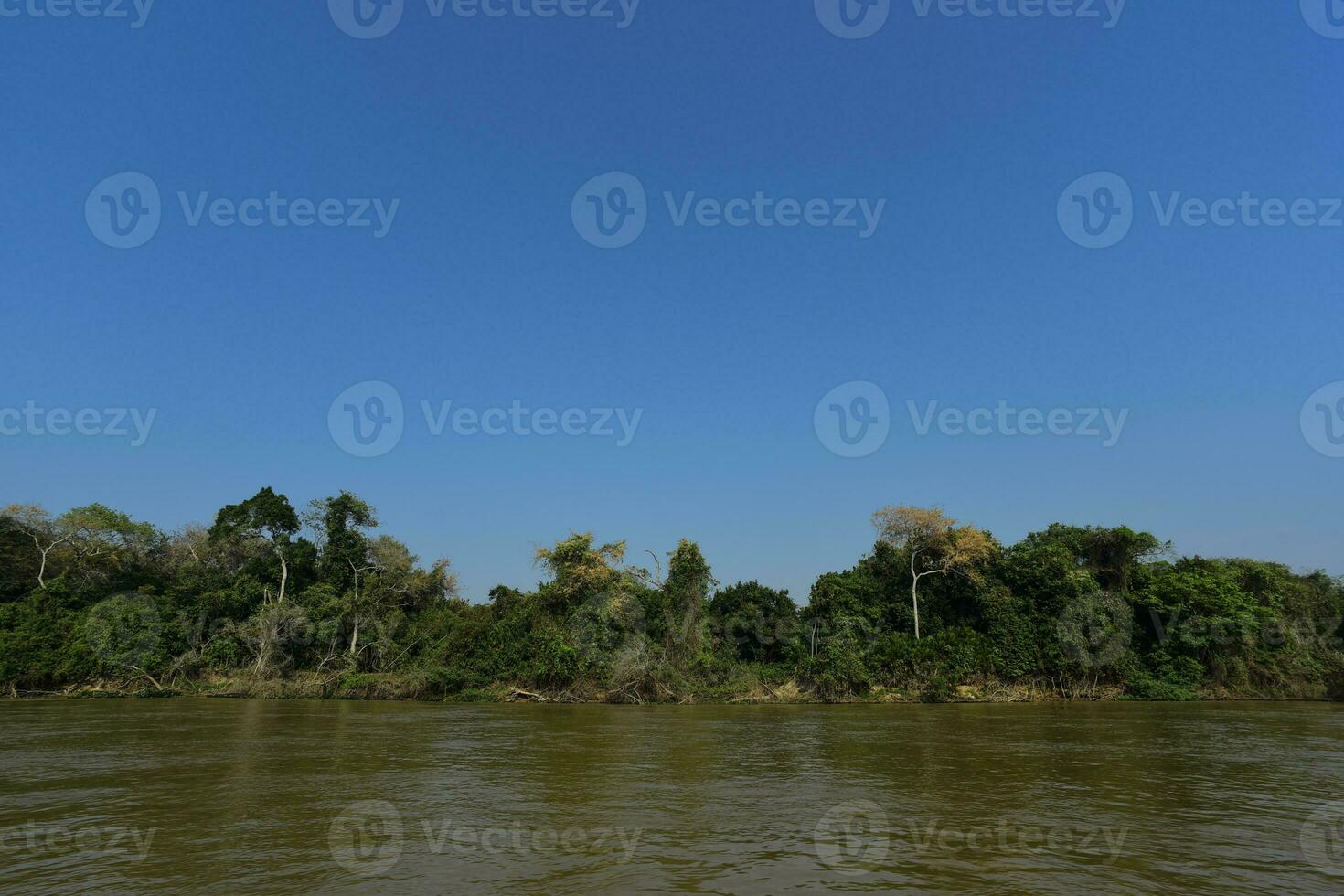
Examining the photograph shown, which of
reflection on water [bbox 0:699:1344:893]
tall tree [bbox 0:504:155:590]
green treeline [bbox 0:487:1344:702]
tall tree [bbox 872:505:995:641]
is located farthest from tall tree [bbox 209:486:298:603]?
tall tree [bbox 872:505:995:641]

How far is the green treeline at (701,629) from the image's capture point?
125 ft

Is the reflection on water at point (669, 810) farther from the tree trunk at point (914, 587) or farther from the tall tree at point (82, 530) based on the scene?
the tall tree at point (82, 530)

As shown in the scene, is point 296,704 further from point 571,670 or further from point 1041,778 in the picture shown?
point 1041,778

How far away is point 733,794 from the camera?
42.9 ft

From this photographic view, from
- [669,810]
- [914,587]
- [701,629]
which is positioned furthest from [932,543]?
[669,810]

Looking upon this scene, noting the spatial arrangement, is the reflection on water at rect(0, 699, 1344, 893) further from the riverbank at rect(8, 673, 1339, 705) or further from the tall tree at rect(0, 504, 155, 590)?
the tall tree at rect(0, 504, 155, 590)

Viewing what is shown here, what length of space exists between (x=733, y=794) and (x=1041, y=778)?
6.49m

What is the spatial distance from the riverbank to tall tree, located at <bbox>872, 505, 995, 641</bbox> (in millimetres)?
4637

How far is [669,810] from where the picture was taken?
11656 mm

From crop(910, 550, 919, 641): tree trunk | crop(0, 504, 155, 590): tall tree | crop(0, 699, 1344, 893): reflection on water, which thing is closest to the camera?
crop(0, 699, 1344, 893): reflection on water

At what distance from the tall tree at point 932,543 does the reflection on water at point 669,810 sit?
56.0 feet

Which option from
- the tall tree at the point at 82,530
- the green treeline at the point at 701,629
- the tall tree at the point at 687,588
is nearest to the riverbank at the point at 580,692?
the green treeline at the point at 701,629

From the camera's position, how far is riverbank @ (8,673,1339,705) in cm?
3775

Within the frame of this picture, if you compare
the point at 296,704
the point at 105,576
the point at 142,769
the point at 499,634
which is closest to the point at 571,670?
the point at 499,634
